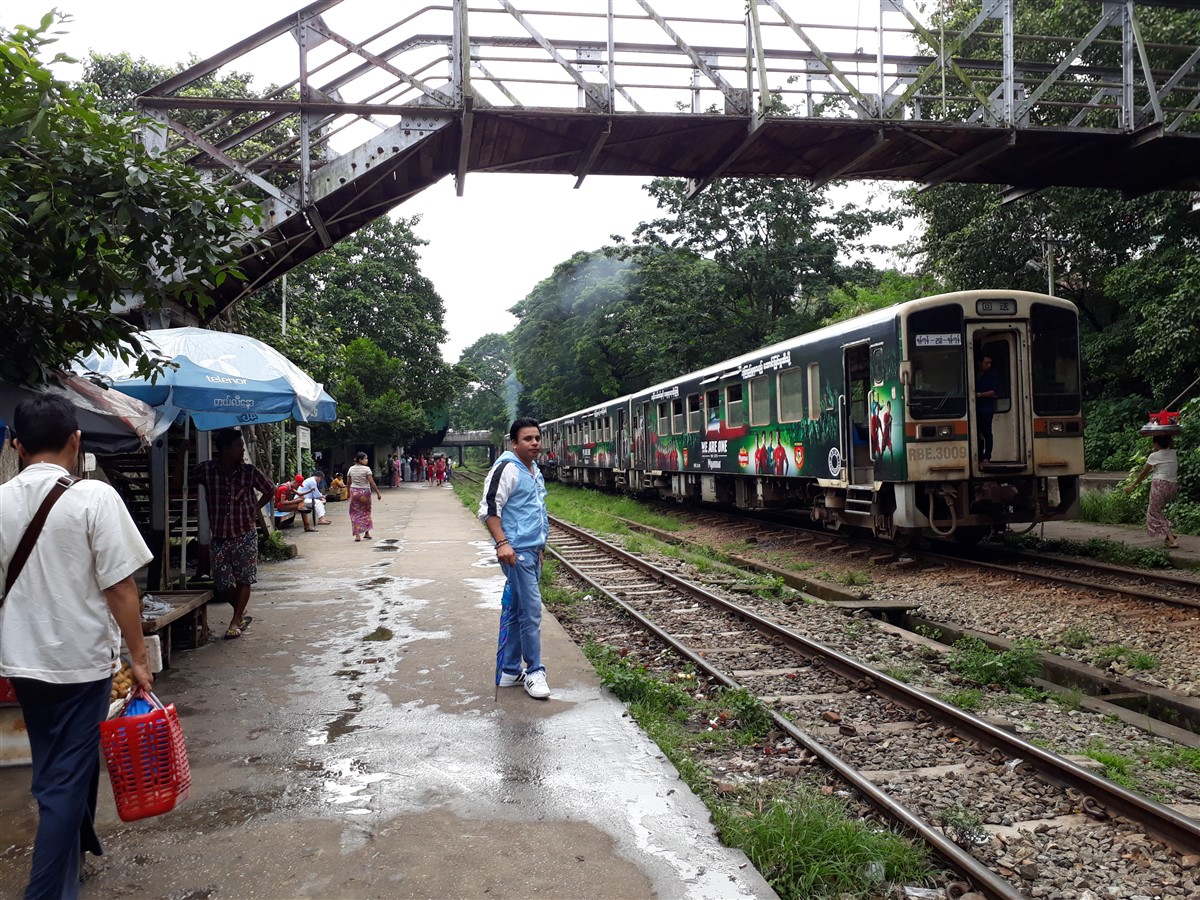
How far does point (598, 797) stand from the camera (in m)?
4.06

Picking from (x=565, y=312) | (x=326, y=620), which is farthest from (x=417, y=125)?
(x=565, y=312)

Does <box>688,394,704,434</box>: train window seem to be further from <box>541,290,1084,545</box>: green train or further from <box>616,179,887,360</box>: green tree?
<box>616,179,887,360</box>: green tree

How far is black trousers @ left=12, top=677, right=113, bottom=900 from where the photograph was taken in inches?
115

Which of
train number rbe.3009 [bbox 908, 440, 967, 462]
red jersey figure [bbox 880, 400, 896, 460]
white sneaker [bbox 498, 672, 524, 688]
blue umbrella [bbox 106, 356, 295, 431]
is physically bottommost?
white sneaker [bbox 498, 672, 524, 688]

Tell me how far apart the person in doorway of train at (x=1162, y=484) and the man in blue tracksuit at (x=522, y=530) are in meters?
8.68

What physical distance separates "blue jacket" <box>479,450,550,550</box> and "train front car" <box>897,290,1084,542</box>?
233 inches

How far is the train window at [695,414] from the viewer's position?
58.1 ft

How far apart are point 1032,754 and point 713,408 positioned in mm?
12506

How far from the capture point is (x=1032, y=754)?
4.55 m

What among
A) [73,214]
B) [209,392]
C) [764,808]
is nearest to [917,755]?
[764,808]

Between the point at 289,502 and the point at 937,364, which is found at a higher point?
the point at 937,364

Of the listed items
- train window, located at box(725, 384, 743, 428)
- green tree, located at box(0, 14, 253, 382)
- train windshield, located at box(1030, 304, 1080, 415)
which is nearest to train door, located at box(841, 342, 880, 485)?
train windshield, located at box(1030, 304, 1080, 415)

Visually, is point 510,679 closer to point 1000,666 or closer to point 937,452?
point 1000,666

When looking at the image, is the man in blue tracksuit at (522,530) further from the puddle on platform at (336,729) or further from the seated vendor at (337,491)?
the seated vendor at (337,491)
